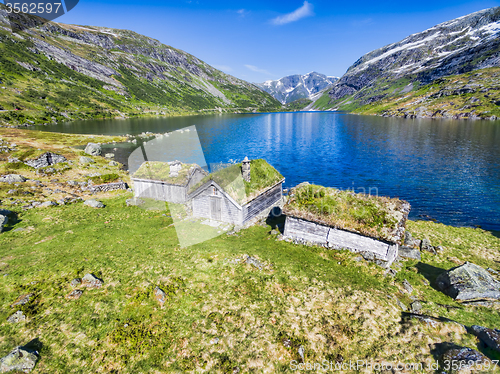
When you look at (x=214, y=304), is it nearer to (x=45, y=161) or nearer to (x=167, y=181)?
(x=167, y=181)

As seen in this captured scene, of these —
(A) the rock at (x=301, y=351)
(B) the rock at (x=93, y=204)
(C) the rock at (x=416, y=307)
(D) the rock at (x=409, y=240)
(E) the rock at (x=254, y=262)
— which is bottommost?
(C) the rock at (x=416, y=307)

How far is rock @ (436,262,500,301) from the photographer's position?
605 inches

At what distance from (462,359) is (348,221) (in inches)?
421

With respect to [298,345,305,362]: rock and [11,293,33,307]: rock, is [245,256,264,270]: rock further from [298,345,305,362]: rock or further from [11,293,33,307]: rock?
[11,293,33,307]: rock

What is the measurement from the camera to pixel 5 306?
43.7ft

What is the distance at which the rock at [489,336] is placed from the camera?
1152 centimetres

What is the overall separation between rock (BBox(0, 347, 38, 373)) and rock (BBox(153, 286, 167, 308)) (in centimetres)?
584

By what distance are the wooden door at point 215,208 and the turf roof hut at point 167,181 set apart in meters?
6.10

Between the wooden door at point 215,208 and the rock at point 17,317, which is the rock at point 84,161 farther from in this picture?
the rock at point 17,317

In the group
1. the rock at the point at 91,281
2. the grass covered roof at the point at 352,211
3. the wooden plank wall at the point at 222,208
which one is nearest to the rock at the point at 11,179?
the wooden plank wall at the point at 222,208

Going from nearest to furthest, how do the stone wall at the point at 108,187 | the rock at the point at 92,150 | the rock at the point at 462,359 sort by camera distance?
the rock at the point at 462,359
the stone wall at the point at 108,187
the rock at the point at 92,150

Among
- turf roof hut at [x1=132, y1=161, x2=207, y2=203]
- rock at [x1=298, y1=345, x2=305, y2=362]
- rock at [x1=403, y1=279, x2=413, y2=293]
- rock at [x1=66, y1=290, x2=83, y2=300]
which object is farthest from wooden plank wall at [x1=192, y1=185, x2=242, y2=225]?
rock at [x1=403, y1=279, x2=413, y2=293]

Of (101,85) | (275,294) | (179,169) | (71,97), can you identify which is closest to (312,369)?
(275,294)

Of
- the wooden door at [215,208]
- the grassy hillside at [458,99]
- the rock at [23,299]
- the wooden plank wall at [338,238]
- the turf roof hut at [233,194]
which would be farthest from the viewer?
the grassy hillside at [458,99]
